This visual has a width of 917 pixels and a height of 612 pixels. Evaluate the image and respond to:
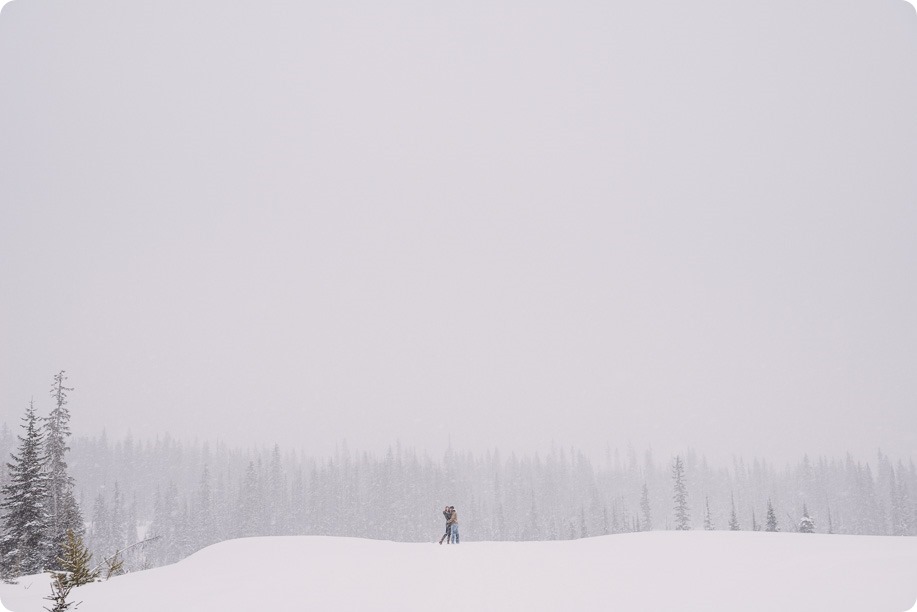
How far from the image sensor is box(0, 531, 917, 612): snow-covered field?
12586mm

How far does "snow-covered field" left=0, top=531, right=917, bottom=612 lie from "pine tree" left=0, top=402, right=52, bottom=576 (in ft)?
35.6

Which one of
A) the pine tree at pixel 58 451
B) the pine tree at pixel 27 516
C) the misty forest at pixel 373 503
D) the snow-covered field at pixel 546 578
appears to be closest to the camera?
the snow-covered field at pixel 546 578

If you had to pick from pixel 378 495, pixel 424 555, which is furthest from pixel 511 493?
pixel 424 555

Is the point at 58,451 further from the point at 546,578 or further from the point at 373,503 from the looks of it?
the point at 373,503

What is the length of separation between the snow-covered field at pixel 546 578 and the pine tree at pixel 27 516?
10836 mm

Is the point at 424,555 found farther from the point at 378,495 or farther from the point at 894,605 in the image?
the point at 378,495

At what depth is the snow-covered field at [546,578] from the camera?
12.6 meters

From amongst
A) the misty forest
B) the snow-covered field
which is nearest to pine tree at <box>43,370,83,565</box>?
the misty forest

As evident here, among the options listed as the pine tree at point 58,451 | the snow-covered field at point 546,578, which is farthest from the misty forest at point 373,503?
the snow-covered field at point 546,578

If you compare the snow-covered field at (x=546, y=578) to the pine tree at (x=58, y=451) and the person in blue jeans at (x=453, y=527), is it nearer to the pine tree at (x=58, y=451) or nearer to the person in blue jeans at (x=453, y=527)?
the person in blue jeans at (x=453, y=527)

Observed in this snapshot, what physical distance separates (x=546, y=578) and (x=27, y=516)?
1086 inches

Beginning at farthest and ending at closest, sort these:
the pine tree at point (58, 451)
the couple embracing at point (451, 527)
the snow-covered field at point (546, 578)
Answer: the pine tree at point (58, 451)
the couple embracing at point (451, 527)
the snow-covered field at point (546, 578)

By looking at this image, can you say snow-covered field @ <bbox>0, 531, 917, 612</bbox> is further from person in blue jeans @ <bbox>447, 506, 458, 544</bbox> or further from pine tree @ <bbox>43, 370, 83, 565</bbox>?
pine tree @ <bbox>43, 370, 83, 565</bbox>

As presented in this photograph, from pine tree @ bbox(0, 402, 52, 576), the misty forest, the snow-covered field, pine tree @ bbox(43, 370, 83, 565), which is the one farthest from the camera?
the misty forest
